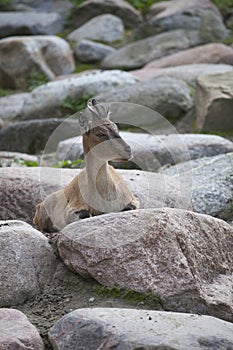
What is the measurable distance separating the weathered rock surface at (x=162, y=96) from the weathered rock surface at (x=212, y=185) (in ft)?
13.0

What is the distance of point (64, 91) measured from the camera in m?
15.6

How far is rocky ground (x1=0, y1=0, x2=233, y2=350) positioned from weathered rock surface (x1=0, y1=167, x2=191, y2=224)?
0.04 ft

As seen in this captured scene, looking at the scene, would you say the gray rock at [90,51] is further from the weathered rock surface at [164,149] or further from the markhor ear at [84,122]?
the markhor ear at [84,122]

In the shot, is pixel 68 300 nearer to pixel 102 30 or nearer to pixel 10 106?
pixel 10 106

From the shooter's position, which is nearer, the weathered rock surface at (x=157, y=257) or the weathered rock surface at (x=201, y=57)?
the weathered rock surface at (x=157, y=257)

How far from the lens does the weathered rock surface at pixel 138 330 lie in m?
4.68

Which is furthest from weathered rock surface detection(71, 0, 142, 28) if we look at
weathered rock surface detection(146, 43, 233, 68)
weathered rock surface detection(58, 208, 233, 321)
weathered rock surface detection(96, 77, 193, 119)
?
weathered rock surface detection(58, 208, 233, 321)

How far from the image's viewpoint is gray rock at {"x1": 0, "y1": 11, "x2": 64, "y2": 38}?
22969 millimetres

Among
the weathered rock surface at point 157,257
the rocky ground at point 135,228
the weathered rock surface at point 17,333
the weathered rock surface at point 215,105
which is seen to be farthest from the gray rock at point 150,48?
the weathered rock surface at point 17,333


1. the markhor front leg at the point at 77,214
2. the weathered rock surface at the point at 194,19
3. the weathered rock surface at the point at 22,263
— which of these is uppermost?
the weathered rock surface at the point at 22,263

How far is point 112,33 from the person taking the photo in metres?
22.8

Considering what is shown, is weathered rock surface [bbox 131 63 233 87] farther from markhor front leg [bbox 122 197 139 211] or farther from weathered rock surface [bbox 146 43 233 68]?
markhor front leg [bbox 122 197 139 211]

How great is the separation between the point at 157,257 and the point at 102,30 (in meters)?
17.8

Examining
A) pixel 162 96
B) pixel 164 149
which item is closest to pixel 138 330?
pixel 164 149
